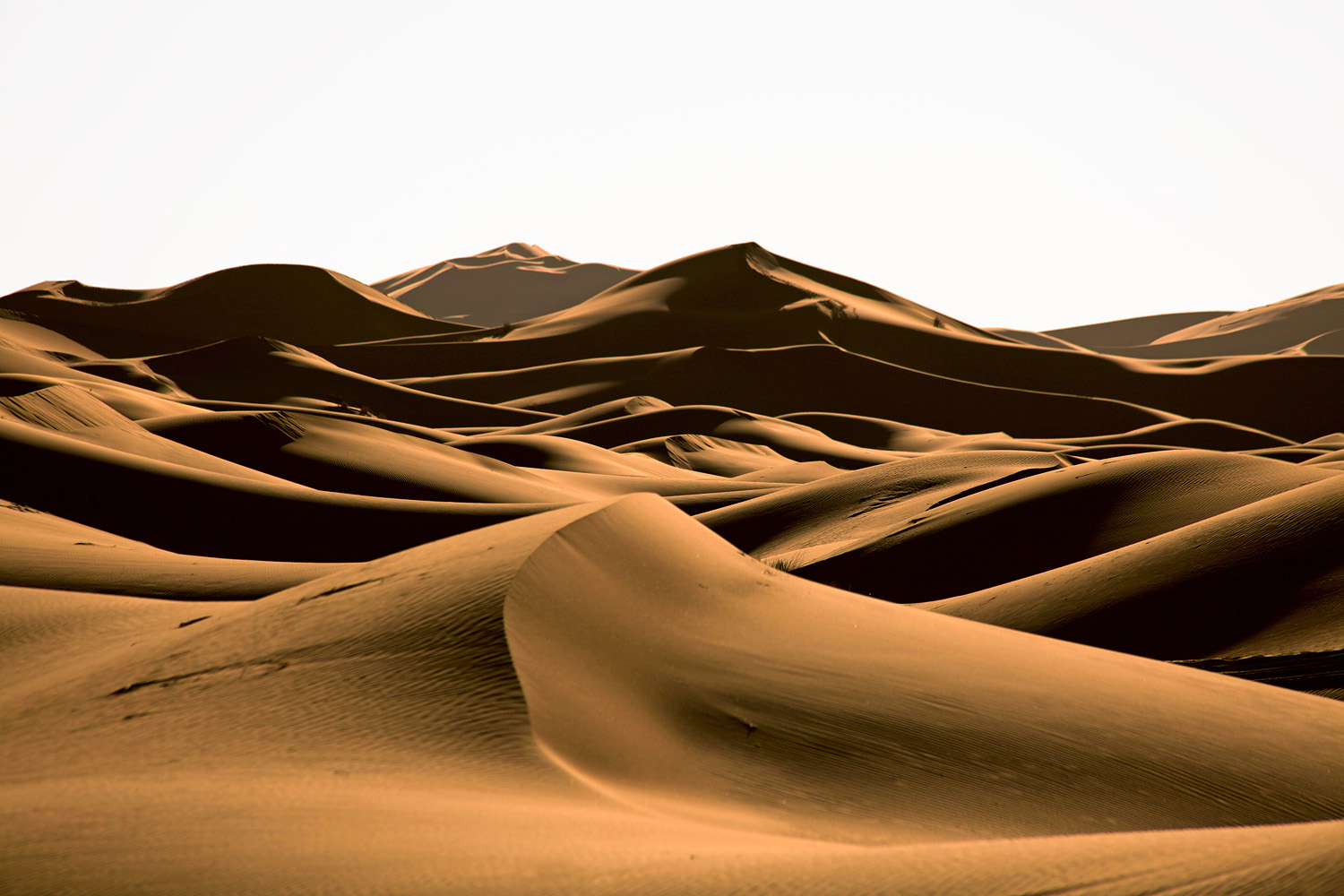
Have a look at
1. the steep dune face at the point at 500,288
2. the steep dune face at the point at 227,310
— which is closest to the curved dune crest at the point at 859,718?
the steep dune face at the point at 227,310

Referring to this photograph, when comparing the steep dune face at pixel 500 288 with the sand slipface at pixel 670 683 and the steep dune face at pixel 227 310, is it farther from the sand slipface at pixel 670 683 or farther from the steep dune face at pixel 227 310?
the sand slipface at pixel 670 683

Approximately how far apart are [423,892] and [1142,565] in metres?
8.19

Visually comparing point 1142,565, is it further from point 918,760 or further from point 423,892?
point 423,892

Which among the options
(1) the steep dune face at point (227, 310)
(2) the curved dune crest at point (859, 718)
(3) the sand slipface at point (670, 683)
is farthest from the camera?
(1) the steep dune face at point (227, 310)

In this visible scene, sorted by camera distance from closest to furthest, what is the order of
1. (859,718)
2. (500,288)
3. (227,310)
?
1. (859,718)
2. (227,310)
3. (500,288)

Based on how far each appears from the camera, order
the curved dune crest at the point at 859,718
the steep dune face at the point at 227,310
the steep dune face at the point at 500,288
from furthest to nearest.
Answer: the steep dune face at the point at 500,288
the steep dune face at the point at 227,310
the curved dune crest at the point at 859,718

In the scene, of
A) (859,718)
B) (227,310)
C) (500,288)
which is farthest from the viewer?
(500,288)

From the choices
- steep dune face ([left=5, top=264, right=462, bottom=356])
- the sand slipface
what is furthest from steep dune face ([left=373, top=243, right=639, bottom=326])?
the sand slipface

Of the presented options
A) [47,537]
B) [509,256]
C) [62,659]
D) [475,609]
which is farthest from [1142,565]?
[509,256]

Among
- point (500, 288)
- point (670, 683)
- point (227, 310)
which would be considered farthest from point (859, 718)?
point (500, 288)

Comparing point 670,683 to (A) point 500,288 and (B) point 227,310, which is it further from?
(A) point 500,288

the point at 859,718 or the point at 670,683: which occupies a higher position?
the point at 670,683

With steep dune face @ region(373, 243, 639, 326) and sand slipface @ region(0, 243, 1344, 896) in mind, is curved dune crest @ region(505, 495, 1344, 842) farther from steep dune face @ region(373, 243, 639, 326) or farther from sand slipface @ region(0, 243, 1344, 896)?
steep dune face @ region(373, 243, 639, 326)

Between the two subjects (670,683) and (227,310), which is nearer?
(670,683)
